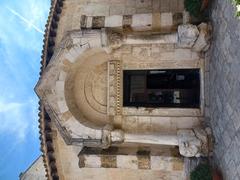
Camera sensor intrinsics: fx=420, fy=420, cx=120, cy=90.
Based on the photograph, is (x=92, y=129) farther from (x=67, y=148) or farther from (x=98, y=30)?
(x=98, y=30)

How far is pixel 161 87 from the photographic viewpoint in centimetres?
1333

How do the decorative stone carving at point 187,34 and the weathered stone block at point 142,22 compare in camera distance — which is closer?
the decorative stone carving at point 187,34

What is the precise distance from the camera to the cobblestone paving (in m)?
8.48

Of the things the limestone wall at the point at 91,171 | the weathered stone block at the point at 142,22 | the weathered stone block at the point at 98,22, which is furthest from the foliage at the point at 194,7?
the limestone wall at the point at 91,171

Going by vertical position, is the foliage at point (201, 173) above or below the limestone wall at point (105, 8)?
below

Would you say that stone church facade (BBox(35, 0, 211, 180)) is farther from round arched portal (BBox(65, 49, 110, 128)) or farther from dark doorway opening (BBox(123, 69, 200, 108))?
dark doorway opening (BBox(123, 69, 200, 108))

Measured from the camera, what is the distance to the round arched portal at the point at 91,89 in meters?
11.5

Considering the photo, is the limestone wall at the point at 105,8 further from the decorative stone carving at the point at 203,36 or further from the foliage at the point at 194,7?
the decorative stone carving at the point at 203,36

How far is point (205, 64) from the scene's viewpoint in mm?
10859

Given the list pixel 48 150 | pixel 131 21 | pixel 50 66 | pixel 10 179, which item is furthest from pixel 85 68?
pixel 10 179

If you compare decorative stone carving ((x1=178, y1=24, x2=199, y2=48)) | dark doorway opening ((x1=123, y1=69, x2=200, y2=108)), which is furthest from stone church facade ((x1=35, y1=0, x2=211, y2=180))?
dark doorway opening ((x1=123, y1=69, x2=200, y2=108))

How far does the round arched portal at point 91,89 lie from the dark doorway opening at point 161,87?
756 mm

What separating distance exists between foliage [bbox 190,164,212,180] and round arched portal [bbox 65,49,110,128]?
2721 mm

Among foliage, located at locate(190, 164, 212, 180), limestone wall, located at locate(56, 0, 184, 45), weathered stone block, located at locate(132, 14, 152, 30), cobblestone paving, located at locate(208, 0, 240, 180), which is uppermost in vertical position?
limestone wall, located at locate(56, 0, 184, 45)
